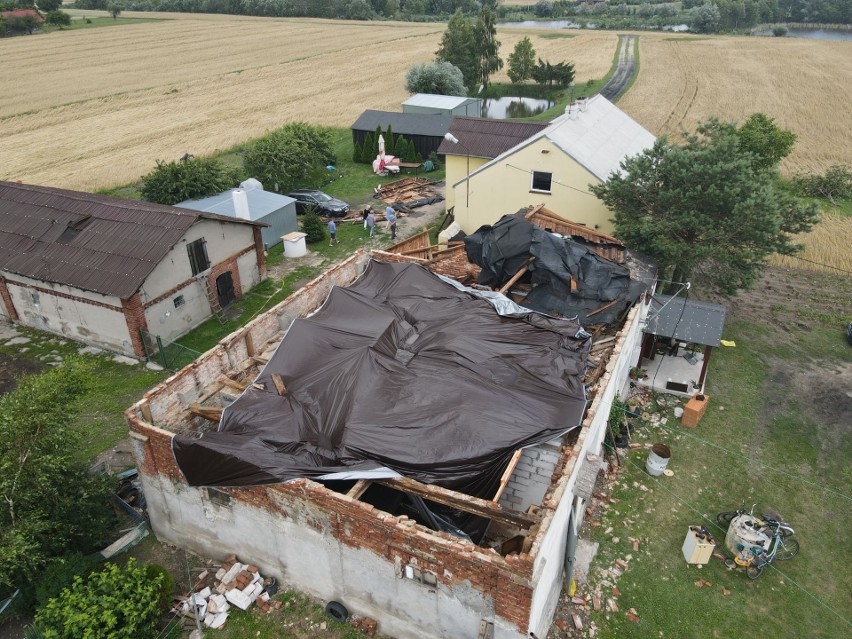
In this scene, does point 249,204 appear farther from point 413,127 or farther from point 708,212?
point 708,212

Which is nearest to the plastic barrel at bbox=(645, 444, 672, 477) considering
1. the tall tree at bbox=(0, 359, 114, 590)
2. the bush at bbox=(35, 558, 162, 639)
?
the bush at bbox=(35, 558, 162, 639)

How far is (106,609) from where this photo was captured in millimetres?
11281

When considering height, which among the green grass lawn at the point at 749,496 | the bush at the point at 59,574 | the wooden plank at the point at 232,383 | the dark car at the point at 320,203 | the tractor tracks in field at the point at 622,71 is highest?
the wooden plank at the point at 232,383

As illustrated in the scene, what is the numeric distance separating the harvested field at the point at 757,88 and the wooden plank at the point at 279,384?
34.8 m

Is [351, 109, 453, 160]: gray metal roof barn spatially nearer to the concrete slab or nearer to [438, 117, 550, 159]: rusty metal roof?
[438, 117, 550, 159]: rusty metal roof

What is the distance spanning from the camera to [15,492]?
1220 centimetres

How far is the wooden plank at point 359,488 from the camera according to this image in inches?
441

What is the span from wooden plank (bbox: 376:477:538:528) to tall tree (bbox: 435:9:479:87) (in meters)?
59.4

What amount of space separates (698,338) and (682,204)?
18.0 ft

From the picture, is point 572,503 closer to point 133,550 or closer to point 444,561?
point 444,561

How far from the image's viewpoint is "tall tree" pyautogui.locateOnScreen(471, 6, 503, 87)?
62775 millimetres

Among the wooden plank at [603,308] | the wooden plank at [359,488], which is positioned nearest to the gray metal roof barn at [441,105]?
the wooden plank at [603,308]

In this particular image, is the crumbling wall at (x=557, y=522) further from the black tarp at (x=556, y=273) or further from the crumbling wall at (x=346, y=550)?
the black tarp at (x=556, y=273)

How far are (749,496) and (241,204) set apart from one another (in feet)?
78.1
